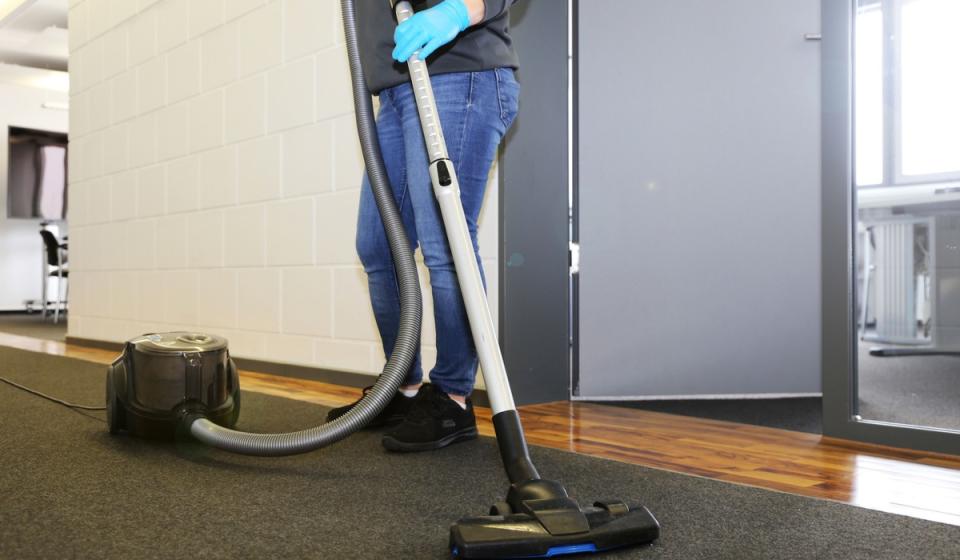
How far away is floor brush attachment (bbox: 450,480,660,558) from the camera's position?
786 mm

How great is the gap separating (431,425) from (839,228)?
2.89 feet

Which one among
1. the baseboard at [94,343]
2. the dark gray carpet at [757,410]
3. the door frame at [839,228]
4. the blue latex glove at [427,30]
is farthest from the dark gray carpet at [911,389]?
the baseboard at [94,343]

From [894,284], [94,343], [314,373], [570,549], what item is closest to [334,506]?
[570,549]

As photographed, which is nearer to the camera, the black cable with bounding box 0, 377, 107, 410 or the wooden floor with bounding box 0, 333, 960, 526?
the wooden floor with bounding box 0, 333, 960, 526

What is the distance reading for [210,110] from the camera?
9.33ft

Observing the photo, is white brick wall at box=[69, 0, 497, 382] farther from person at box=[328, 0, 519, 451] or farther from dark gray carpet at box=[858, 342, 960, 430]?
dark gray carpet at box=[858, 342, 960, 430]

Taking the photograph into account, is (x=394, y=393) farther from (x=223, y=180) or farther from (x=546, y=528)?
(x=223, y=180)

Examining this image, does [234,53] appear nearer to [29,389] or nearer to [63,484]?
[29,389]

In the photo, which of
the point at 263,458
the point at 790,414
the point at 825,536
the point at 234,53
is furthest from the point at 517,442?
the point at 234,53

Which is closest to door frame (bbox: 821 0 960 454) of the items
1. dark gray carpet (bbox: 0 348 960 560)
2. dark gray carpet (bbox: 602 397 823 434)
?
dark gray carpet (bbox: 602 397 823 434)

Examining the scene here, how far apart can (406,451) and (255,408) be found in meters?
0.60

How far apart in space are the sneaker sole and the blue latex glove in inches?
24.3

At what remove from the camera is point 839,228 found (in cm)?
155

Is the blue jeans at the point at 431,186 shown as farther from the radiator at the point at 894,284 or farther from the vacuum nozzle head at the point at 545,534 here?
the radiator at the point at 894,284
